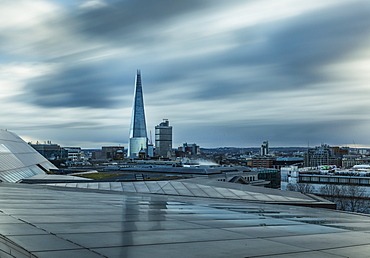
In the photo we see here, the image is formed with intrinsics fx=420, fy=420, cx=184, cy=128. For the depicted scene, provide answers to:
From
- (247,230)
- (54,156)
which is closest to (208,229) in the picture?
(247,230)

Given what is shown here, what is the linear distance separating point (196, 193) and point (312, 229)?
20.9 meters

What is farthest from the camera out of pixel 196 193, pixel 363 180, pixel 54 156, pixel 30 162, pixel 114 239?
pixel 54 156

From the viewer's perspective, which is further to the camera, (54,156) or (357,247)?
(54,156)

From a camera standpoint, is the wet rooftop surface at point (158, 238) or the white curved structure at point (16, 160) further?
the white curved structure at point (16, 160)

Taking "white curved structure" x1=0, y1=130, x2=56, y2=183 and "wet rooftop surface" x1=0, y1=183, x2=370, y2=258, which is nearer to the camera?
"wet rooftop surface" x1=0, y1=183, x2=370, y2=258

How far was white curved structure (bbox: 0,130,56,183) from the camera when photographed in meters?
43.3

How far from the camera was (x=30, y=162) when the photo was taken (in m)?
58.1

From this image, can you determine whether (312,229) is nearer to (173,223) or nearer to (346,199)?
(173,223)

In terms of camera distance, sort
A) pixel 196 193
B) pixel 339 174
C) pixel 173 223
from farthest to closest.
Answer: pixel 339 174, pixel 196 193, pixel 173 223

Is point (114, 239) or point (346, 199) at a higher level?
point (114, 239)

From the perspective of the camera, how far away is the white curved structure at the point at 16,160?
43334 millimetres

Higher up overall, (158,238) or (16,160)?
(16,160)

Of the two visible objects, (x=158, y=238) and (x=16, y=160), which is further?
(x=16, y=160)

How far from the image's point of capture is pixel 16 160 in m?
51.4
